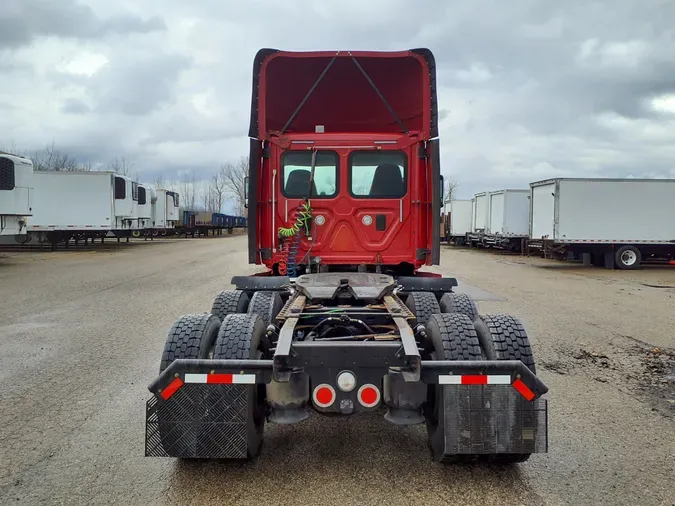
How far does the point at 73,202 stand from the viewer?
2542 centimetres

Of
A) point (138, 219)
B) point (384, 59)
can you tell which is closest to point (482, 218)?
point (138, 219)

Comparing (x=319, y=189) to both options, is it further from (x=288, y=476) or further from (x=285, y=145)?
(x=288, y=476)

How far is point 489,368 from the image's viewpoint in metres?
2.99

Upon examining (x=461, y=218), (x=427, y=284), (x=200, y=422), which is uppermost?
(x=461, y=218)

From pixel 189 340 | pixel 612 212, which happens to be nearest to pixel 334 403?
pixel 189 340

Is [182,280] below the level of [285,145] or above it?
below

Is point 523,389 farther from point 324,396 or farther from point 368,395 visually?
point 324,396

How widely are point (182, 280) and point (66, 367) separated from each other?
8941 millimetres

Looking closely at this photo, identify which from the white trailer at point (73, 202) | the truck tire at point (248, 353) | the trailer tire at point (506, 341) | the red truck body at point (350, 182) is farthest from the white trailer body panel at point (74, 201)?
the trailer tire at point (506, 341)

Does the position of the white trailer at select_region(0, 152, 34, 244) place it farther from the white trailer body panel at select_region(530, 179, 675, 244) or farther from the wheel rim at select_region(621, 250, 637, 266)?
the wheel rim at select_region(621, 250, 637, 266)

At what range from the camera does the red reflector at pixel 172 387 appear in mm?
3047

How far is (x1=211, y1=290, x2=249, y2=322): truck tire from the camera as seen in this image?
5507 mm

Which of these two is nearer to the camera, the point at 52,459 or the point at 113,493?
the point at 113,493

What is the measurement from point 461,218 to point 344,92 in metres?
30.5
